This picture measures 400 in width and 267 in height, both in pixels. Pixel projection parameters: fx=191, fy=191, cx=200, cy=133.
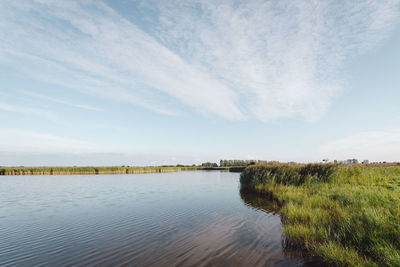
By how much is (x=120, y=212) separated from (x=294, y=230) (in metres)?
10.9

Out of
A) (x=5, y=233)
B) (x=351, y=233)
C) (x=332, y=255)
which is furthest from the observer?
(x=5, y=233)

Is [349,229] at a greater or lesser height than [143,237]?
greater

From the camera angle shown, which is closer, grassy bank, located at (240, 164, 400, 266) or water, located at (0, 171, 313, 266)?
grassy bank, located at (240, 164, 400, 266)

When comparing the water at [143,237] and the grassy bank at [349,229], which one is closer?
the grassy bank at [349,229]

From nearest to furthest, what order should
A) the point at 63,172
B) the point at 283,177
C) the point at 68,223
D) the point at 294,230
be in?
the point at 294,230, the point at 68,223, the point at 283,177, the point at 63,172

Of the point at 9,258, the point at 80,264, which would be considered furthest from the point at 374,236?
the point at 9,258

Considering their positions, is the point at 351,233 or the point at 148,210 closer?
the point at 351,233

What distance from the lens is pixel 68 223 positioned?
10.8 metres

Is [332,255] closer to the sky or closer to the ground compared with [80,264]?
closer to the sky

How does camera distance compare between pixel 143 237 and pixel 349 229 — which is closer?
pixel 349 229

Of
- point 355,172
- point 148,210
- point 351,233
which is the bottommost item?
point 148,210

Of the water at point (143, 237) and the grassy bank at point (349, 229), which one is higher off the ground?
the grassy bank at point (349, 229)

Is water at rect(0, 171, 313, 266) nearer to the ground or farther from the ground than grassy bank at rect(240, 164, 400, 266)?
nearer to the ground

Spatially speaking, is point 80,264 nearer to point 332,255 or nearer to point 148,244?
point 148,244
